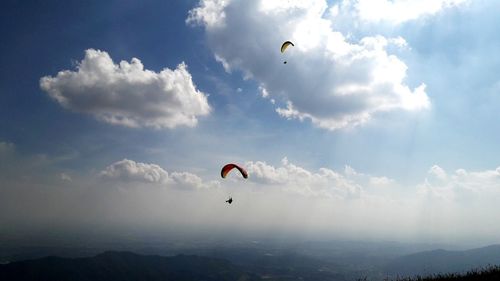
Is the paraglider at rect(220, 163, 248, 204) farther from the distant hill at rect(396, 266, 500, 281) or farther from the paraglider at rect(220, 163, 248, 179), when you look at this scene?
the distant hill at rect(396, 266, 500, 281)

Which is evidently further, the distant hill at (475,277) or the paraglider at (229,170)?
the paraglider at (229,170)

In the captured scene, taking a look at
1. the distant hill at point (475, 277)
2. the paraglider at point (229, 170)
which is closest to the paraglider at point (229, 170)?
the paraglider at point (229, 170)

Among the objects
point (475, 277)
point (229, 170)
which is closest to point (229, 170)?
point (229, 170)

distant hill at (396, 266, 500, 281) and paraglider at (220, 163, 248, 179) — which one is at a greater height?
paraglider at (220, 163, 248, 179)

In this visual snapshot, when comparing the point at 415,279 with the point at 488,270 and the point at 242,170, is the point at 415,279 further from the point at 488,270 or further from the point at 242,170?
the point at 242,170

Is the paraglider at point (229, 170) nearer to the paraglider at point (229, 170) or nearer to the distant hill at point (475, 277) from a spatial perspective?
the paraglider at point (229, 170)

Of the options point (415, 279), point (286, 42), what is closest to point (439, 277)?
point (415, 279)

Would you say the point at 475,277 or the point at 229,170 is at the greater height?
the point at 229,170

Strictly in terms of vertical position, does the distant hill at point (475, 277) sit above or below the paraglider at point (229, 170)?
below

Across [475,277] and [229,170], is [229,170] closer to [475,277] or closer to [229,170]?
[229,170]

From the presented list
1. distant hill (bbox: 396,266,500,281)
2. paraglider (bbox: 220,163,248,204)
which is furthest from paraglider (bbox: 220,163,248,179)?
distant hill (bbox: 396,266,500,281)

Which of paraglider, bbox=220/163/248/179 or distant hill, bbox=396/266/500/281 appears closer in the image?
distant hill, bbox=396/266/500/281
